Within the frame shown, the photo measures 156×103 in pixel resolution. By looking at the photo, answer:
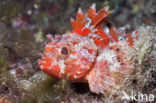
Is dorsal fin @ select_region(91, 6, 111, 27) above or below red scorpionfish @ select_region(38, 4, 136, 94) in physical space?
above

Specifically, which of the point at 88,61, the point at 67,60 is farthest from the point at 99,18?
→ the point at 67,60

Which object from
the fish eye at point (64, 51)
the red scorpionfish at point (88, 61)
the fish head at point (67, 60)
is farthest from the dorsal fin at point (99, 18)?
the fish eye at point (64, 51)

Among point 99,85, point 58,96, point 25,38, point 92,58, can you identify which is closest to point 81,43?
point 92,58

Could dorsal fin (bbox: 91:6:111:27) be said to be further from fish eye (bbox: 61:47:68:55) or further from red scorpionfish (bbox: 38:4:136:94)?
fish eye (bbox: 61:47:68:55)

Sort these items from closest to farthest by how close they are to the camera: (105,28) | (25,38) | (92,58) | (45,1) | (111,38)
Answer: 1. (92,58)
2. (111,38)
3. (105,28)
4. (25,38)
5. (45,1)

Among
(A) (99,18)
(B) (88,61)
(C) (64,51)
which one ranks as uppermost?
(A) (99,18)

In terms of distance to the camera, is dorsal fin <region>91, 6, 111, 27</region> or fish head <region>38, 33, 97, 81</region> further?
dorsal fin <region>91, 6, 111, 27</region>

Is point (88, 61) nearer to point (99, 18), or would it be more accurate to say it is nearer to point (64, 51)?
point (64, 51)

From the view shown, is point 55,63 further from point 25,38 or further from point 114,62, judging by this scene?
point 25,38

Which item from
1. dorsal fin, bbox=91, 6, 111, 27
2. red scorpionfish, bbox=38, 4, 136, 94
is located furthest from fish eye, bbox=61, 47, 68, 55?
dorsal fin, bbox=91, 6, 111, 27
